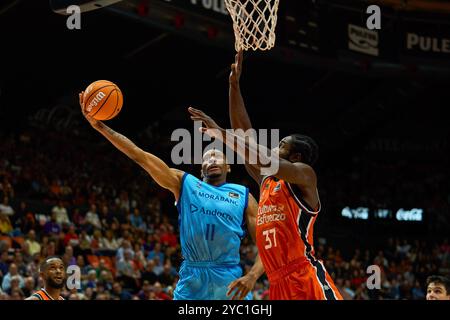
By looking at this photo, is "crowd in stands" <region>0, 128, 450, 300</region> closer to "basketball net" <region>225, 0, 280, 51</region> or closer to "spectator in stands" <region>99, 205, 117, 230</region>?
"spectator in stands" <region>99, 205, 117, 230</region>

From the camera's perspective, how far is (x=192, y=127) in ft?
66.6

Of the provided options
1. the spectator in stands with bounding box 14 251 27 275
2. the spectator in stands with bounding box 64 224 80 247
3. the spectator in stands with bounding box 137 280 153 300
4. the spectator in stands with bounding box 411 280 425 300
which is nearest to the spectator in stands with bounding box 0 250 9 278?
the spectator in stands with bounding box 14 251 27 275

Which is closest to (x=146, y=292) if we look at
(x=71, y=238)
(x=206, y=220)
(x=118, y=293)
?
(x=118, y=293)

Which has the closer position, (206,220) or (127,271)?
(206,220)

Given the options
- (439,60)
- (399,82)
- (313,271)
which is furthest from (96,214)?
(399,82)

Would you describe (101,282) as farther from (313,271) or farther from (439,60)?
(439,60)

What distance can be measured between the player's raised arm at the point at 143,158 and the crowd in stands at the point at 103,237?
4934 millimetres

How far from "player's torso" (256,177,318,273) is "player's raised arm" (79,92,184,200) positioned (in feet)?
3.59

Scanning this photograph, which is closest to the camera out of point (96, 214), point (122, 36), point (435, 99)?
point (96, 214)

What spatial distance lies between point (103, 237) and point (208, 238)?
785 cm

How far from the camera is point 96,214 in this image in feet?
43.5

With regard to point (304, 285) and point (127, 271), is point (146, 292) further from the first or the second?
point (304, 285)

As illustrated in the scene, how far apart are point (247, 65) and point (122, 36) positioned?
417 centimetres

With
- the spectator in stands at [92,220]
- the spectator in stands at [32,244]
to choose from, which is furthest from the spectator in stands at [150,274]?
the spectator in stands at [32,244]
